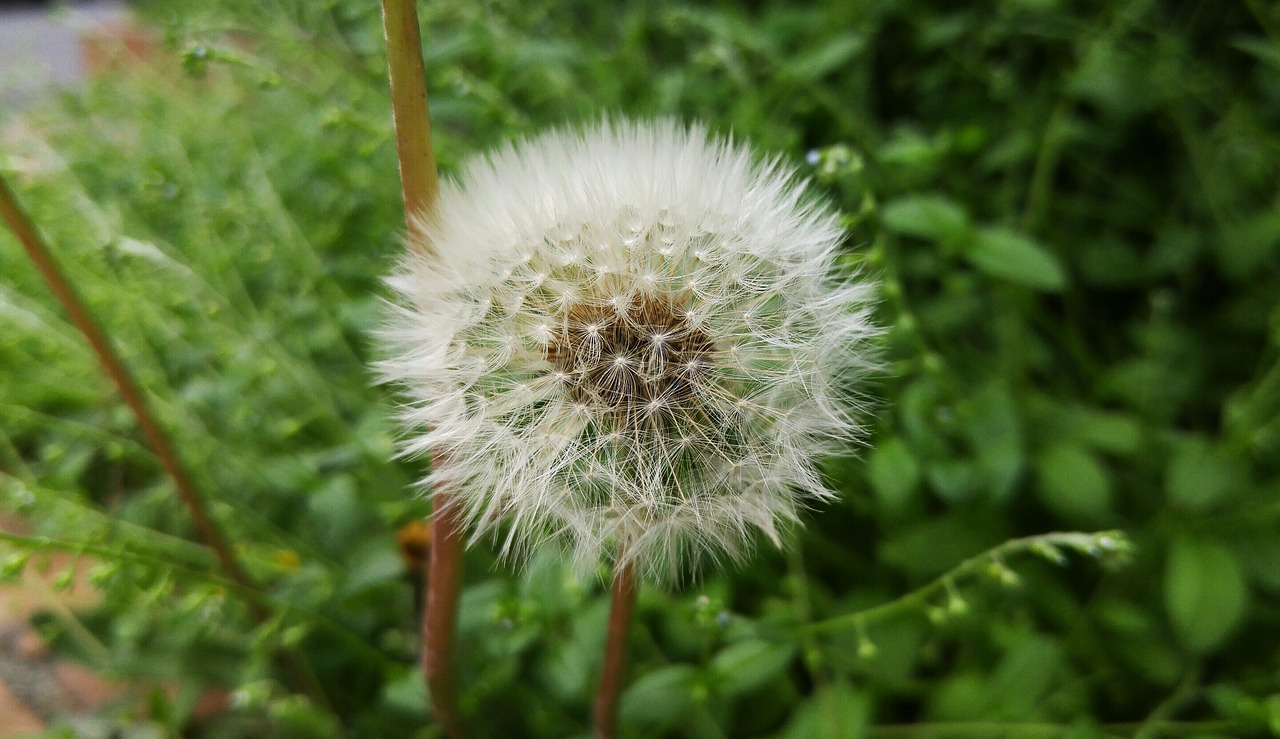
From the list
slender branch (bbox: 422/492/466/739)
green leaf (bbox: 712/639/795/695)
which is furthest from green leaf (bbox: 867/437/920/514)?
slender branch (bbox: 422/492/466/739)

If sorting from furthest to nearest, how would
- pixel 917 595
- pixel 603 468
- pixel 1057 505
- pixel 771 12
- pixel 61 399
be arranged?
pixel 771 12, pixel 61 399, pixel 1057 505, pixel 917 595, pixel 603 468

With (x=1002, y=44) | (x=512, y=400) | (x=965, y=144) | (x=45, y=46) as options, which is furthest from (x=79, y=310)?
(x=45, y=46)

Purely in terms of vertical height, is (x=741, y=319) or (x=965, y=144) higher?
(x=965, y=144)

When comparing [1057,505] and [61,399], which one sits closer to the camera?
[1057,505]

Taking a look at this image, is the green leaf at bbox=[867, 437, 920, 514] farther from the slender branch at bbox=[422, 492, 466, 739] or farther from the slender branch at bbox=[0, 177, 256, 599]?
the slender branch at bbox=[0, 177, 256, 599]

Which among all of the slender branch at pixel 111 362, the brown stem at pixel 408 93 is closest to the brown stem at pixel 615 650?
the brown stem at pixel 408 93

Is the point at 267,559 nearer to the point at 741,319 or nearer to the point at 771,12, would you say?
the point at 741,319

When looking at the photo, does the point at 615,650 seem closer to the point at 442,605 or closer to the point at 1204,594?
the point at 442,605

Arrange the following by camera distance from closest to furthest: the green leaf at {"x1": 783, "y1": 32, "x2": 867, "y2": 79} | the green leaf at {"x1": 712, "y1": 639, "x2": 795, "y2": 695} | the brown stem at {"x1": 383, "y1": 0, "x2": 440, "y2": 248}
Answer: the brown stem at {"x1": 383, "y1": 0, "x2": 440, "y2": 248} → the green leaf at {"x1": 712, "y1": 639, "x2": 795, "y2": 695} → the green leaf at {"x1": 783, "y1": 32, "x2": 867, "y2": 79}

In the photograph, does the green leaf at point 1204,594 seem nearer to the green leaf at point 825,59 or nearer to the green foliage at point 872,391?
the green foliage at point 872,391
